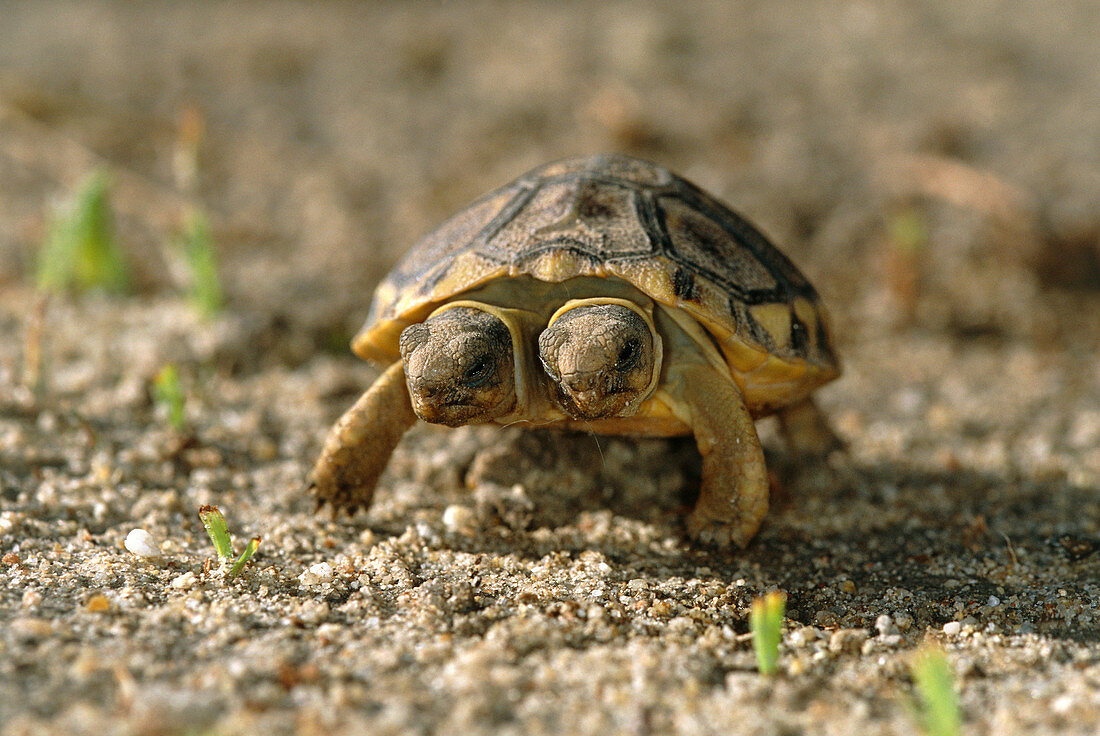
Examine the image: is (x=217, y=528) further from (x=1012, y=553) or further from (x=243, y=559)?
(x=1012, y=553)

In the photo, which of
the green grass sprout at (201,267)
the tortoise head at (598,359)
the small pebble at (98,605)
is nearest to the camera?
the small pebble at (98,605)

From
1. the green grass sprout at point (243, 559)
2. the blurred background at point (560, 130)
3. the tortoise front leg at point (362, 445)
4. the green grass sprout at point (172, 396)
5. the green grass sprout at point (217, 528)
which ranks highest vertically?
the blurred background at point (560, 130)

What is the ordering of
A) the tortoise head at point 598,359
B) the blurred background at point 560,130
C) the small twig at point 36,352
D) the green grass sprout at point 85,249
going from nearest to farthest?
1. the tortoise head at point 598,359
2. the small twig at point 36,352
3. the green grass sprout at point 85,249
4. the blurred background at point 560,130

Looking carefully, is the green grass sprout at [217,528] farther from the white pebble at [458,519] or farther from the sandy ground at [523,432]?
the white pebble at [458,519]

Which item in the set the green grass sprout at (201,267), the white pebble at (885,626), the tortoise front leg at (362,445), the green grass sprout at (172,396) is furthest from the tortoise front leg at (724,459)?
the green grass sprout at (201,267)

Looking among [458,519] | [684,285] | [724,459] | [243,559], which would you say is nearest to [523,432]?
[458,519]

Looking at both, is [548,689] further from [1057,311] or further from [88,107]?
[88,107]

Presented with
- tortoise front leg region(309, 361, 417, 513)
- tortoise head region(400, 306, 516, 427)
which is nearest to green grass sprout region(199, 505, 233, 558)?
tortoise front leg region(309, 361, 417, 513)

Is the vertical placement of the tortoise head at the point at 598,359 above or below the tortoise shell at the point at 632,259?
below
